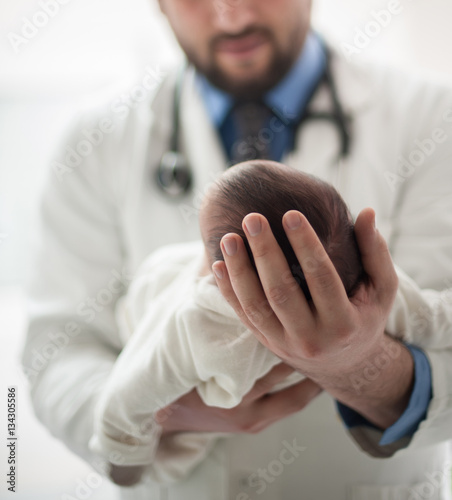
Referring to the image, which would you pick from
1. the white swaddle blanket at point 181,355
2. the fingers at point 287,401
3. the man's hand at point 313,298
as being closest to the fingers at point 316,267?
the man's hand at point 313,298

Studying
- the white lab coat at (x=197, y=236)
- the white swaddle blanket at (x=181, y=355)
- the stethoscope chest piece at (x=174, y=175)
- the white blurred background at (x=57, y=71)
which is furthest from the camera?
the white blurred background at (x=57, y=71)

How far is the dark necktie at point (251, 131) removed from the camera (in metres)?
0.85

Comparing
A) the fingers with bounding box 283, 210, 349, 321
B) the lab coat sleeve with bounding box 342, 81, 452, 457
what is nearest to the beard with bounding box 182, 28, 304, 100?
the lab coat sleeve with bounding box 342, 81, 452, 457

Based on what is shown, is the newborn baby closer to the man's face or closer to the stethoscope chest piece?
the stethoscope chest piece

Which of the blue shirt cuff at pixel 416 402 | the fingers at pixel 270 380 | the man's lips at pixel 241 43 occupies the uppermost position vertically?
the man's lips at pixel 241 43

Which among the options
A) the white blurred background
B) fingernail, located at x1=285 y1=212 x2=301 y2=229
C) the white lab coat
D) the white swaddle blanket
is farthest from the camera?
the white blurred background

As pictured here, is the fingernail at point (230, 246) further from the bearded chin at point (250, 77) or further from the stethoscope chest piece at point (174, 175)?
the bearded chin at point (250, 77)

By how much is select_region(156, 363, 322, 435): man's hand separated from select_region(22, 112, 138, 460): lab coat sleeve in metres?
0.16

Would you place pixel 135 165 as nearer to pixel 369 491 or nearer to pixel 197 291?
pixel 197 291

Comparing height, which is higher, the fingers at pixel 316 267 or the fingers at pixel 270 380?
the fingers at pixel 316 267

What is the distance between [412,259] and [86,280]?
0.57 metres

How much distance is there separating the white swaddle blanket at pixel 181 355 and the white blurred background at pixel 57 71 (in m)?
0.25

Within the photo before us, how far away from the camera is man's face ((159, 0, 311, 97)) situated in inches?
31.4

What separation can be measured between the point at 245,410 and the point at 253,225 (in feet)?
1.08
